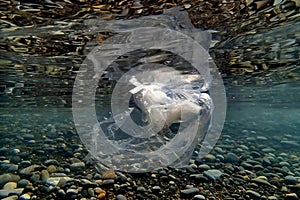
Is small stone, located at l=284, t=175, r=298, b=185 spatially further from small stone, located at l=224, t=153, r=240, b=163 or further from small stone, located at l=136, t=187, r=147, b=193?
small stone, located at l=136, t=187, r=147, b=193

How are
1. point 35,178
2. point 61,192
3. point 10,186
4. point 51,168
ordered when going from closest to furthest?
point 61,192, point 10,186, point 35,178, point 51,168

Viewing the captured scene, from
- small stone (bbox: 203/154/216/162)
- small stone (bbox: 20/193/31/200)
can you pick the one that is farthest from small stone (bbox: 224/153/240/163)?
small stone (bbox: 20/193/31/200)

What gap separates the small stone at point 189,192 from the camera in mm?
4321

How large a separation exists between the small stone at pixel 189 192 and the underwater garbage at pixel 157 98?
1.27m

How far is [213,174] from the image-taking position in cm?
536

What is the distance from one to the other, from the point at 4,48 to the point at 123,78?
5.58m

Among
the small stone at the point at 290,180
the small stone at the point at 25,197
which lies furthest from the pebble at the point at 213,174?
the small stone at the point at 25,197

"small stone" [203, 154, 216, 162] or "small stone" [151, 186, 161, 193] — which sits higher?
"small stone" [151, 186, 161, 193]

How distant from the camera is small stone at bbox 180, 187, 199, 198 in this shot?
4.32 meters

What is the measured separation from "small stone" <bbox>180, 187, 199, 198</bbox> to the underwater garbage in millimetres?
1265

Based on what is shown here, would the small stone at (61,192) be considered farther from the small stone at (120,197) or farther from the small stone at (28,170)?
the small stone at (28,170)

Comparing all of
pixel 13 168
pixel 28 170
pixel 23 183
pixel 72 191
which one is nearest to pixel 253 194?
pixel 72 191

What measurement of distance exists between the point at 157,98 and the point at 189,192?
12.0ft

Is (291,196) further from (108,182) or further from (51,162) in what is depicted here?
(51,162)
